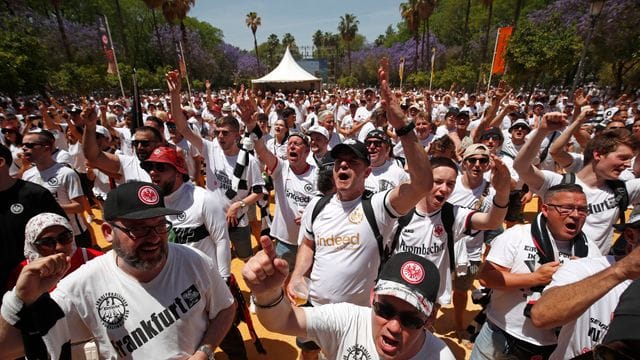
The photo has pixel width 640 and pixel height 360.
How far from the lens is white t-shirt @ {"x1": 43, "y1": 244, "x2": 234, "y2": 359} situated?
6.79ft

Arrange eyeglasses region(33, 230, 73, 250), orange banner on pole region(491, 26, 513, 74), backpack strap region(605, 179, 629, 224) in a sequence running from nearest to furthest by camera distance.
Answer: eyeglasses region(33, 230, 73, 250) → backpack strap region(605, 179, 629, 224) → orange banner on pole region(491, 26, 513, 74)

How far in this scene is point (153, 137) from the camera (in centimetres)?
410

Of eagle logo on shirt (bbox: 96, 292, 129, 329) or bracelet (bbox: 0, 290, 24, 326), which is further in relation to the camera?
eagle logo on shirt (bbox: 96, 292, 129, 329)

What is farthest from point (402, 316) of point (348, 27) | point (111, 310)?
point (348, 27)

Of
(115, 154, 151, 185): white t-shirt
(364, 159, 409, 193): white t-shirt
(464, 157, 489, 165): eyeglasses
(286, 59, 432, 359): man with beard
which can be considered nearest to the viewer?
(286, 59, 432, 359): man with beard

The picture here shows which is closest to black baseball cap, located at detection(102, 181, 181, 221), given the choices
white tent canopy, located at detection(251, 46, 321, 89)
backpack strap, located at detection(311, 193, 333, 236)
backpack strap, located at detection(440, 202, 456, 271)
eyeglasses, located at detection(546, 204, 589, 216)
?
backpack strap, located at detection(311, 193, 333, 236)

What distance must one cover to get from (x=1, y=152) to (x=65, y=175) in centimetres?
166

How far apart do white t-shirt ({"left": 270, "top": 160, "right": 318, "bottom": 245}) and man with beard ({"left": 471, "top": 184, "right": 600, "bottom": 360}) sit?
2.47m

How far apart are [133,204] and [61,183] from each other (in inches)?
143

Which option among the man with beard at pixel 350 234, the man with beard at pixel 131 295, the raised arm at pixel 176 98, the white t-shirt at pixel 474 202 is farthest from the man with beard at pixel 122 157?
the white t-shirt at pixel 474 202

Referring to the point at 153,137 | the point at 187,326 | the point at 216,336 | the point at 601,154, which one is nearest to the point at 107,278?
the point at 187,326

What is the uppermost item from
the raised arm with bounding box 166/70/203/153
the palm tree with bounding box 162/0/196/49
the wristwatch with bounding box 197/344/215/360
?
the palm tree with bounding box 162/0/196/49

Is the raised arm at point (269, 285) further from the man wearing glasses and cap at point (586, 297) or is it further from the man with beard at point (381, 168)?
the man with beard at point (381, 168)

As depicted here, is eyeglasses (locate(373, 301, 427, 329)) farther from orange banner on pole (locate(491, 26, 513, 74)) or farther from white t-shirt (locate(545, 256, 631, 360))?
orange banner on pole (locate(491, 26, 513, 74))
